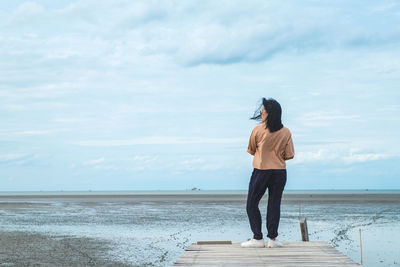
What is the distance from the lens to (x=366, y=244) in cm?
1845

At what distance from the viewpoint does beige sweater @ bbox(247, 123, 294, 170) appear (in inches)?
302

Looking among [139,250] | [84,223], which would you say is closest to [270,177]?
[139,250]

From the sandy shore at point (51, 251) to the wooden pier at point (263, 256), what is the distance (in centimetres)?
754

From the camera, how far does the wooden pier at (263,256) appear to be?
20.2 ft

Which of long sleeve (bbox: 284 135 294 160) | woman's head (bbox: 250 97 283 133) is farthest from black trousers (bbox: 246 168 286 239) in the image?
woman's head (bbox: 250 97 283 133)

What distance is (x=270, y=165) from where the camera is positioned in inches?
301

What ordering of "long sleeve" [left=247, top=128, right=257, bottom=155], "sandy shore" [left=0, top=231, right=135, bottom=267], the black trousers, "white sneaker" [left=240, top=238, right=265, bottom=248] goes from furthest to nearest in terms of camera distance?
"sandy shore" [left=0, top=231, right=135, bottom=267] < "long sleeve" [left=247, top=128, right=257, bottom=155] < "white sneaker" [left=240, top=238, right=265, bottom=248] < the black trousers

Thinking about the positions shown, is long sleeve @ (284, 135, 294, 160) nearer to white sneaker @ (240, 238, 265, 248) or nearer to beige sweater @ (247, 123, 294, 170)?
beige sweater @ (247, 123, 294, 170)

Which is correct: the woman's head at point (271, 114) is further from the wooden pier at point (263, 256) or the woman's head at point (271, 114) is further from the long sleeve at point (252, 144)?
the wooden pier at point (263, 256)

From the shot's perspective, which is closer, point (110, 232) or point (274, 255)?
point (274, 255)

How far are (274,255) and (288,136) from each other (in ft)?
6.30

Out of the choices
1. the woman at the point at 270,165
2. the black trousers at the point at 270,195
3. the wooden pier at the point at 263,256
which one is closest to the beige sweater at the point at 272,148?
the woman at the point at 270,165

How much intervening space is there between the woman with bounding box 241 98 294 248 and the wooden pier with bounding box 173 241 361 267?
390 millimetres

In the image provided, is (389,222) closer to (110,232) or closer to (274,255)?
→ (110,232)
